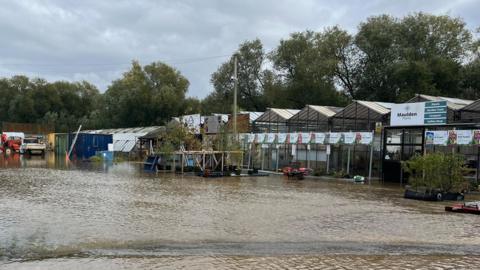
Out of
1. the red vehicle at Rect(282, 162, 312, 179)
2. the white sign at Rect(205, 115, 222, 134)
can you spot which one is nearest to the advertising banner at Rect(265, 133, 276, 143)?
the red vehicle at Rect(282, 162, 312, 179)

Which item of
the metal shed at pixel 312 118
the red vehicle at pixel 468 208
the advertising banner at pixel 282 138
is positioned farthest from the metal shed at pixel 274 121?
the red vehicle at pixel 468 208

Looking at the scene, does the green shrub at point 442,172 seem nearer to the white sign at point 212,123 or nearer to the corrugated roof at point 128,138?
the white sign at point 212,123

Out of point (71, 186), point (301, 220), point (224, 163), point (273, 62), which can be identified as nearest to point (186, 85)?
point (273, 62)

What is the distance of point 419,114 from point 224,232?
1943 centimetres

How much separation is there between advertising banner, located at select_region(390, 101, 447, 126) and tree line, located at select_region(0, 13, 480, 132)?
64.7 ft

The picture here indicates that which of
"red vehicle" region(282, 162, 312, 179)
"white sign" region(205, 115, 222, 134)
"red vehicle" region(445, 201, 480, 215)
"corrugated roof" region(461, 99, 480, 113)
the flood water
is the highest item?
"corrugated roof" region(461, 99, 480, 113)

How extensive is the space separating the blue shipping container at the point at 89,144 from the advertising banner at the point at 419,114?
36.3 metres

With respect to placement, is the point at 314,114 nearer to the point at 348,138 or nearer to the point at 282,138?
the point at 282,138

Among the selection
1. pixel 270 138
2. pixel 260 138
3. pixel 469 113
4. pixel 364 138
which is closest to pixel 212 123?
pixel 260 138

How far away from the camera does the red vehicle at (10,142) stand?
66225 millimetres

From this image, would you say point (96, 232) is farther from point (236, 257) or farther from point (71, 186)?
point (71, 186)

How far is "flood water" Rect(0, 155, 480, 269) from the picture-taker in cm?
880

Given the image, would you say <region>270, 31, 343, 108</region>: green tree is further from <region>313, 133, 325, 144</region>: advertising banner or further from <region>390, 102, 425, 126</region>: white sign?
<region>390, 102, 425, 126</region>: white sign

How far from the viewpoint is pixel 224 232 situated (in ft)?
37.9
